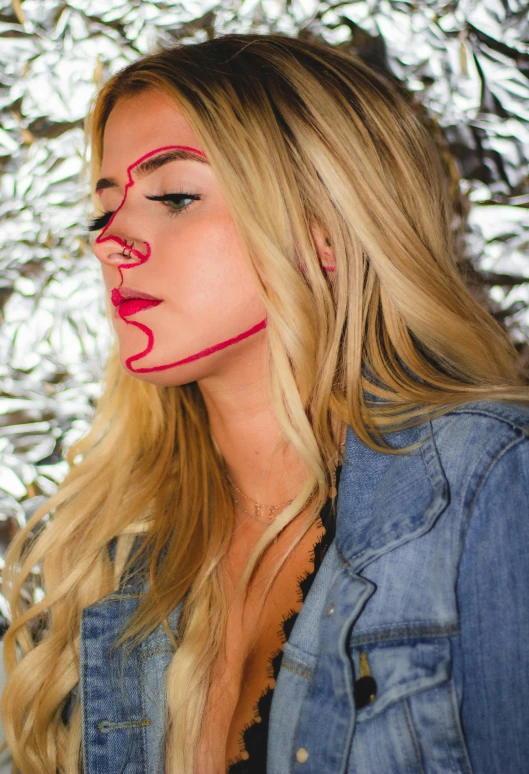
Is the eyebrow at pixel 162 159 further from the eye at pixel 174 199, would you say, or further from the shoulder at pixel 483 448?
the shoulder at pixel 483 448

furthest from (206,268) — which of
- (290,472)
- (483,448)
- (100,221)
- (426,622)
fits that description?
(426,622)

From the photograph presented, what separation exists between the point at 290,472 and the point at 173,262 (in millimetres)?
392

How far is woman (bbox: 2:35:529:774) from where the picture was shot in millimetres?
957

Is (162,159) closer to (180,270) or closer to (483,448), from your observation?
(180,270)

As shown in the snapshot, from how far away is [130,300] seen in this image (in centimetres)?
121

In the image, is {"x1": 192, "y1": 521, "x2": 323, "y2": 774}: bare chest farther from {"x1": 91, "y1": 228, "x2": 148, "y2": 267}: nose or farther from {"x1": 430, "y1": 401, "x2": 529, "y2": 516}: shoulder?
{"x1": 91, "y1": 228, "x2": 148, "y2": 267}: nose

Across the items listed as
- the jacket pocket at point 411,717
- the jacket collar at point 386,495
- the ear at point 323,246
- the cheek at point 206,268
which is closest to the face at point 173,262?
the cheek at point 206,268

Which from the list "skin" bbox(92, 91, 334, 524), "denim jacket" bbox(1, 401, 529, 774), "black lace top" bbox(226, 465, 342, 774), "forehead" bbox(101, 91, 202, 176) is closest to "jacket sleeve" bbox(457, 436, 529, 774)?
"denim jacket" bbox(1, 401, 529, 774)

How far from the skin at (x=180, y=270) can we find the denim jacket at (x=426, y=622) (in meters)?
0.28

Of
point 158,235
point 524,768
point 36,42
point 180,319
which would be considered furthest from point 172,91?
point 524,768

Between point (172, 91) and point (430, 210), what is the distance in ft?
1.52

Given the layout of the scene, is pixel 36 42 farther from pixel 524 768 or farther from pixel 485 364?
pixel 524 768

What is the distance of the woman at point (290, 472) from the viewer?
0.96m

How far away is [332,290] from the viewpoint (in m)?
1.26
